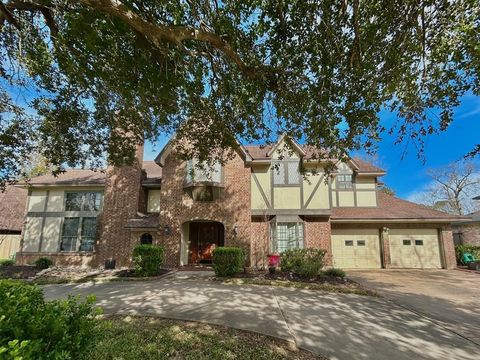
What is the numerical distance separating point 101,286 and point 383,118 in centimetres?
1131

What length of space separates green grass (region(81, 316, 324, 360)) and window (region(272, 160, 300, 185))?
36.6ft

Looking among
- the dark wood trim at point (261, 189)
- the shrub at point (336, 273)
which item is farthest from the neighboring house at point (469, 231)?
the dark wood trim at point (261, 189)

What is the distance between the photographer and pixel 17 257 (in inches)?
659

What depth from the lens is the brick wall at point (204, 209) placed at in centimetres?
1495

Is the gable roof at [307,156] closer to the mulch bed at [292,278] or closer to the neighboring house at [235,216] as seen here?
the neighboring house at [235,216]

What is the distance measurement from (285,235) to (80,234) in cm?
1289

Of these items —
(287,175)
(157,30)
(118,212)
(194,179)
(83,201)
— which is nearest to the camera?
(157,30)

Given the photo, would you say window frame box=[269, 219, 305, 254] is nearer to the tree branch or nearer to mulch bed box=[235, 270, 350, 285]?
mulch bed box=[235, 270, 350, 285]

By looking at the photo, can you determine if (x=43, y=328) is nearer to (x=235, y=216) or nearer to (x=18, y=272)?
(x=235, y=216)

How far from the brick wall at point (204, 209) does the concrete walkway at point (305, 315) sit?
4744mm

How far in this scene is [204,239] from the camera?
17047mm

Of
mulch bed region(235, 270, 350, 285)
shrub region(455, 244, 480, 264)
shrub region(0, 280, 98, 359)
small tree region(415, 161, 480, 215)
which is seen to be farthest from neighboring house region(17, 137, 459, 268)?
small tree region(415, 161, 480, 215)

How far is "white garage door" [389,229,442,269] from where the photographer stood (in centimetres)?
1656

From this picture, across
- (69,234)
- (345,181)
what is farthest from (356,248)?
(69,234)
